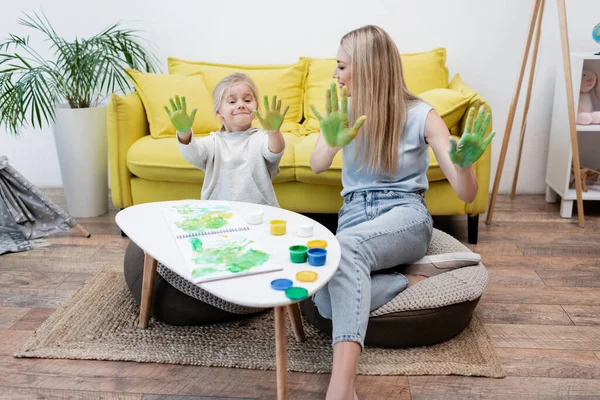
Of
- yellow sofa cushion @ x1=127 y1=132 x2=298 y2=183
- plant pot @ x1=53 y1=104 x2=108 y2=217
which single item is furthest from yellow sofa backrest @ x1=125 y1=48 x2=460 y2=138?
plant pot @ x1=53 y1=104 x2=108 y2=217

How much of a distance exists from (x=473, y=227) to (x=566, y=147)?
29.7 inches

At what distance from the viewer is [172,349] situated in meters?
1.80

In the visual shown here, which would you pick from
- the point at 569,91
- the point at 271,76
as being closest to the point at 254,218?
the point at 271,76

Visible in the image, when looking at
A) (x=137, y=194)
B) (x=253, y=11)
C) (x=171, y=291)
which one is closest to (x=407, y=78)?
(x=253, y=11)

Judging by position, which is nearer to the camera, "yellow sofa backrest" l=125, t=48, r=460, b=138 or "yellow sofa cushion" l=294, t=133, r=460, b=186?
"yellow sofa cushion" l=294, t=133, r=460, b=186

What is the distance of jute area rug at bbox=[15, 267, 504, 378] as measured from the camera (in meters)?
1.71

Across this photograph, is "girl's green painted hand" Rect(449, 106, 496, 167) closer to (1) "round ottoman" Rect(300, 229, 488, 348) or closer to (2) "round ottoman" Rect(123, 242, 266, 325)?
(1) "round ottoman" Rect(300, 229, 488, 348)

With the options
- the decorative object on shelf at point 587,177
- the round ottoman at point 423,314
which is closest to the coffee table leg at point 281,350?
the round ottoman at point 423,314

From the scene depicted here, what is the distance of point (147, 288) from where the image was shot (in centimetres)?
187

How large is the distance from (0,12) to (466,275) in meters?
2.94

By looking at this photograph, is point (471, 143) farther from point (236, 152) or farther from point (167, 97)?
point (167, 97)

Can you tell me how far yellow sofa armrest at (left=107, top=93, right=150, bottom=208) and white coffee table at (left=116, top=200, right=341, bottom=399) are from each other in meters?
0.94

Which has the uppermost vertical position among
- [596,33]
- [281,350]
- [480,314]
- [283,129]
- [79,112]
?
[596,33]

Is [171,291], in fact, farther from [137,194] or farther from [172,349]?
[137,194]
